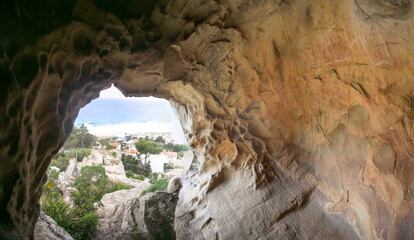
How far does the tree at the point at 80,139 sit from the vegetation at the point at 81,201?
4979 millimetres

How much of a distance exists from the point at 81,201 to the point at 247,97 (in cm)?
564

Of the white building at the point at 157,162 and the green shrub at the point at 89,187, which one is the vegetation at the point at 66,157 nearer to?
the green shrub at the point at 89,187

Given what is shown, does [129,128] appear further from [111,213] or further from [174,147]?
[111,213]

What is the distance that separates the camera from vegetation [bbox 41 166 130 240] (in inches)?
300

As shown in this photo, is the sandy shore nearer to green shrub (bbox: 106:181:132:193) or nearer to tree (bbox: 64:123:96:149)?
tree (bbox: 64:123:96:149)

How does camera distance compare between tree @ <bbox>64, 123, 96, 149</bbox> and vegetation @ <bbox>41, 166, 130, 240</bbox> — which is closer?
vegetation @ <bbox>41, 166, 130, 240</bbox>

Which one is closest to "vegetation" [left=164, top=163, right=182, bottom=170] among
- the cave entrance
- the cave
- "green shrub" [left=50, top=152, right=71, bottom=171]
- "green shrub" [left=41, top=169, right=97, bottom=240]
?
the cave entrance

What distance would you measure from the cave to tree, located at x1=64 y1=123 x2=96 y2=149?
1030 cm

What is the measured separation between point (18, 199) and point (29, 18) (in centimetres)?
195

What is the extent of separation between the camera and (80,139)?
646 inches

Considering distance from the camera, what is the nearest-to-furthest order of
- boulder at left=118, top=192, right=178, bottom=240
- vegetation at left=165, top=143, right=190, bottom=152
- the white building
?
1. boulder at left=118, top=192, right=178, bottom=240
2. the white building
3. vegetation at left=165, top=143, right=190, bottom=152

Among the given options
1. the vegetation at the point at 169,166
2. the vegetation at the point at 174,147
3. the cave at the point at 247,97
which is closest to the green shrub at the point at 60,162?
the vegetation at the point at 169,166

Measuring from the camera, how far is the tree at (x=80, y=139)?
52.5 feet

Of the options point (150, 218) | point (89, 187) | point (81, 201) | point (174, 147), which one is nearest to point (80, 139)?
point (174, 147)
